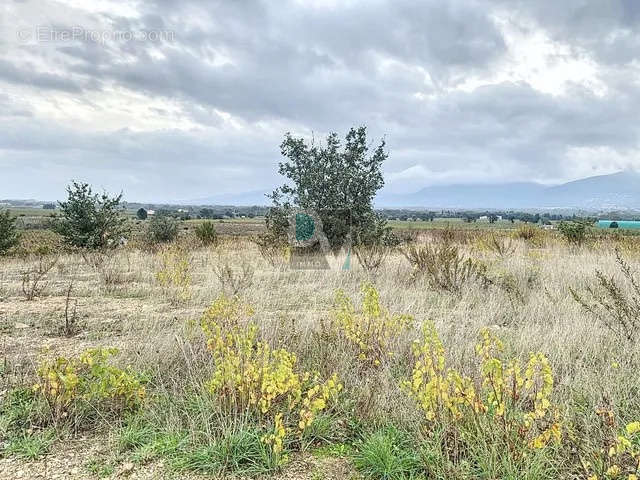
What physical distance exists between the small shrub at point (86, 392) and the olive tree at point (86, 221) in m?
11.8

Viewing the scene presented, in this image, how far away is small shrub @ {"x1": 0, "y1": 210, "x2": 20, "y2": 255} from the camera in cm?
1534

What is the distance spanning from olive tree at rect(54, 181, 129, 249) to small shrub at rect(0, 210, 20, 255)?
3.17 metres

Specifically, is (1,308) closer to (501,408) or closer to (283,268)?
(283,268)

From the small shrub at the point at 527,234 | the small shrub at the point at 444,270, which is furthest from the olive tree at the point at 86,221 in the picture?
the small shrub at the point at 527,234

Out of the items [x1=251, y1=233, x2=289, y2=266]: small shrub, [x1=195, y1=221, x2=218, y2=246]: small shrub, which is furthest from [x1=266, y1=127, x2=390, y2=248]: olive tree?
[x1=195, y1=221, x2=218, y2=246]: small shrub

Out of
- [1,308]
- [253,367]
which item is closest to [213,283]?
[1,308]

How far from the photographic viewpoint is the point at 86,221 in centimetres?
1376

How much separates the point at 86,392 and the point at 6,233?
15798 millimetres

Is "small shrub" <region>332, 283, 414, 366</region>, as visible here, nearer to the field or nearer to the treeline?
the field

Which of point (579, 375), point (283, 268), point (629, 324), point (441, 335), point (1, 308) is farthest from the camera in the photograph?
point (283, 268)

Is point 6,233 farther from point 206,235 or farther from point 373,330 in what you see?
point 373,330

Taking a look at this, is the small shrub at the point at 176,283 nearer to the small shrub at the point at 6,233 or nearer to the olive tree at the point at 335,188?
the olive tree at the point at 335,188

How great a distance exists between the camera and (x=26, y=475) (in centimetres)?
244

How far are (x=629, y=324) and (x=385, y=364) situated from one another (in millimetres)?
3021
